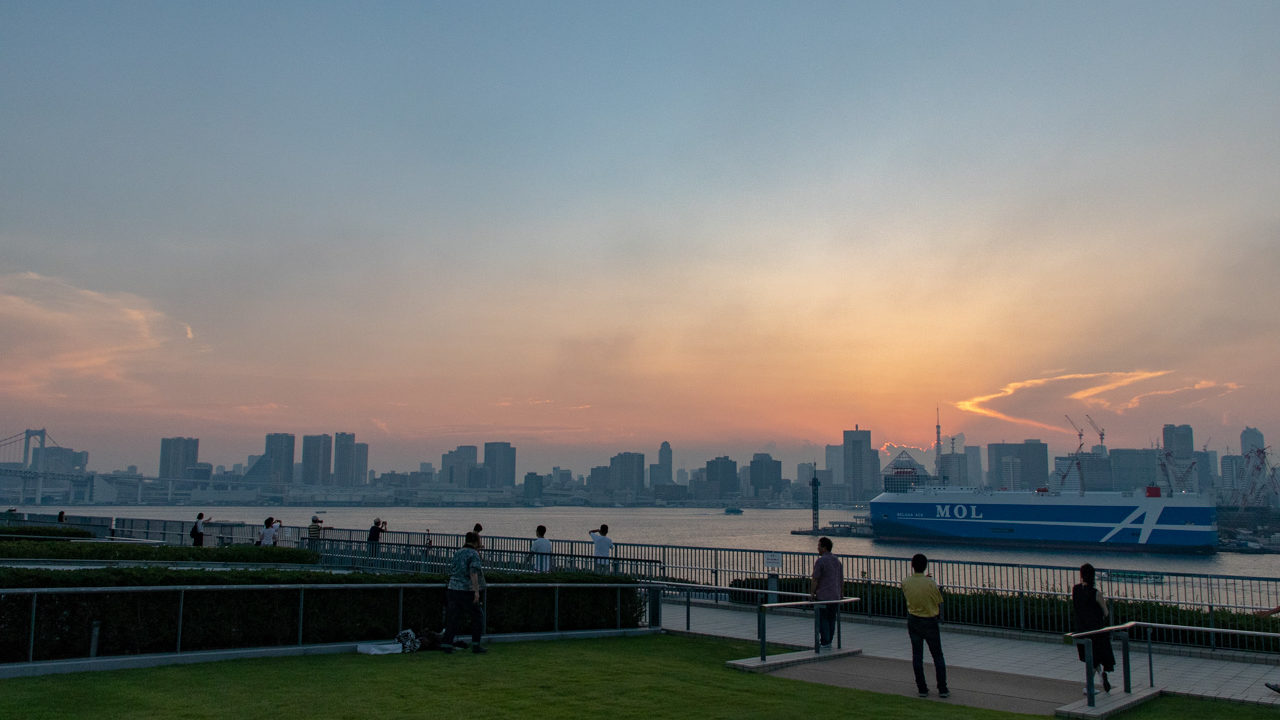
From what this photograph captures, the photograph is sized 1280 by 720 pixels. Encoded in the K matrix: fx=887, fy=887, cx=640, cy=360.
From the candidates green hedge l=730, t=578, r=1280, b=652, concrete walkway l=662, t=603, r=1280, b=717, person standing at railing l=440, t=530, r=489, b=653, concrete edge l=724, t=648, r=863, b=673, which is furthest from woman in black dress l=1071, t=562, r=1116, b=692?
person standing at railing l=440, t=530, r=489, b=653

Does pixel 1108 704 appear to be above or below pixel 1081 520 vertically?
above

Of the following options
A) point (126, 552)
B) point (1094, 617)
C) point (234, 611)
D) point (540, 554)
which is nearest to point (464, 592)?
point (234, 611)

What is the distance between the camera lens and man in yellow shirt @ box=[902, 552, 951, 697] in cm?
1090

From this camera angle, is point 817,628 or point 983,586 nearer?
point 817,628

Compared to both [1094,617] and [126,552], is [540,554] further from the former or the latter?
[1094,617]

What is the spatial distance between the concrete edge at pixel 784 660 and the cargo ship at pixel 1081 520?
90785 millimetres

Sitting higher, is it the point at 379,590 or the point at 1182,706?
the point at 379,590

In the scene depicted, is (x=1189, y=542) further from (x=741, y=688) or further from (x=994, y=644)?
(x=741, y=688)

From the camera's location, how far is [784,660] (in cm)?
1264

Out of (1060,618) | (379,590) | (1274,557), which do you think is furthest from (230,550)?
(1274,557)

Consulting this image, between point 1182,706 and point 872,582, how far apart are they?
Answer: 29.9 ft

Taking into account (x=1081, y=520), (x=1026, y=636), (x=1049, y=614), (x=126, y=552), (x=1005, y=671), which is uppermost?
(x=126, y=552)

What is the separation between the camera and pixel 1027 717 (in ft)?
31.7

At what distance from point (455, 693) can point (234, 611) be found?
4.08 meters
